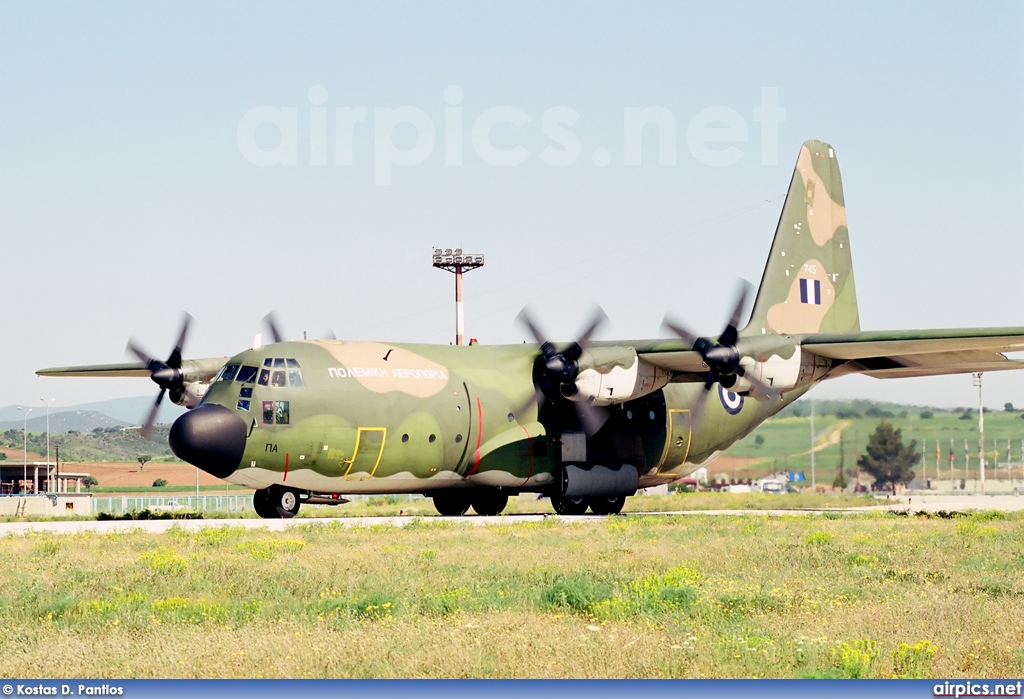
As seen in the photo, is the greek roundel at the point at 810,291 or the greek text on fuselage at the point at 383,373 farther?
the greek roundel at the point at 810,291

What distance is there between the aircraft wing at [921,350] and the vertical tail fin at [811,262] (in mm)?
3022

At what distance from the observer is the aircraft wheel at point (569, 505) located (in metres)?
32.5

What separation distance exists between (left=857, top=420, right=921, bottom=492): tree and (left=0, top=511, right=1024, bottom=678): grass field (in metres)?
17.5

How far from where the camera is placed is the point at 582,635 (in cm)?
1209

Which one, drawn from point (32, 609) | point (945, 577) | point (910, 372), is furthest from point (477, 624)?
point (910, 372)

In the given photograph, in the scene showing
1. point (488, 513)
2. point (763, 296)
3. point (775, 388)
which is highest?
point (763, 296)

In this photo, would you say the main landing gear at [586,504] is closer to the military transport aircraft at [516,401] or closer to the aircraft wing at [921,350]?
the military transport aircraft at [516,401]

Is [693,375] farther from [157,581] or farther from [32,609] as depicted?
[32,609]

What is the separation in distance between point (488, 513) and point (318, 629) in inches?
832

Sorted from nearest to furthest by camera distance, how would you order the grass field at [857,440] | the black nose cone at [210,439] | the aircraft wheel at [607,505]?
the black nose cone at [210,439] → the aircraft wheel at [607,505] → the grass field at [857,440]

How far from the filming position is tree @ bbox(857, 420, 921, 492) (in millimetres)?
40844

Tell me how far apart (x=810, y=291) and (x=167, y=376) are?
19044 mm

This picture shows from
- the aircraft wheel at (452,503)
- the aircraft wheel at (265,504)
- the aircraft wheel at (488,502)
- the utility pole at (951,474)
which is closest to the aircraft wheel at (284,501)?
the aircraft wheel at (265,504)

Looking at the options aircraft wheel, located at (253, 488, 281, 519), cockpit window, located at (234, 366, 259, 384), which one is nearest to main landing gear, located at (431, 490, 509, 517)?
aircraft wheel, located at (253, 488, 281, 519)
